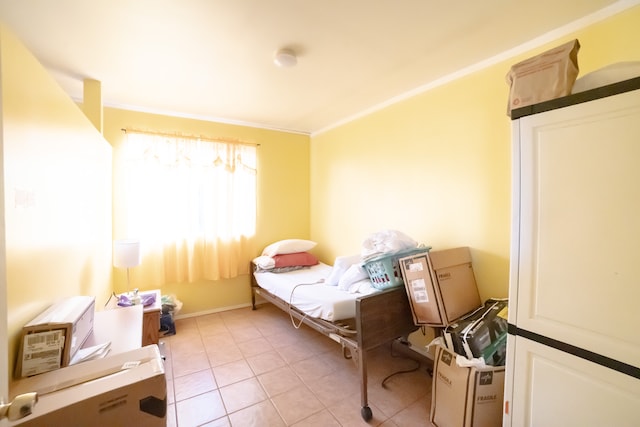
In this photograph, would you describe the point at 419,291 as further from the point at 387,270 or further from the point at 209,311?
the point at 209,311

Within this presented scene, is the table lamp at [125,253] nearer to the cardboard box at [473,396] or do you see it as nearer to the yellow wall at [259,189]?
the yellow wall at [259,189]

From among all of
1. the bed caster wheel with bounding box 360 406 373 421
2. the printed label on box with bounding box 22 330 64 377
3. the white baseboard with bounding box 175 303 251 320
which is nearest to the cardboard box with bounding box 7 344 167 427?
the printed label on box with bounding box 22 330 64 377

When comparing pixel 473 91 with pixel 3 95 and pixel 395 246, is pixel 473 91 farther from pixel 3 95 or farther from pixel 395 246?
pixel 3 95

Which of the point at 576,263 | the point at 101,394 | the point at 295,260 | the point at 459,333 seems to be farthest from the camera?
the point at 295,260

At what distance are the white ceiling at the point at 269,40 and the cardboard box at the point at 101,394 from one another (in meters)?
1.84

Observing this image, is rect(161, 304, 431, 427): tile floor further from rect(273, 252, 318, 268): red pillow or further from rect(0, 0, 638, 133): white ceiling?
rect(0, 0, 638, 133): white ceiling

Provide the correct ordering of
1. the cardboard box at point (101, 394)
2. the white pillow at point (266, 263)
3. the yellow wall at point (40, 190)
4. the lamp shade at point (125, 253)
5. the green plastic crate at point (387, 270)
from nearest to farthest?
1. the cardboard box at point (101, 394)
2. the yellow wall at point (40, 190)
3. the green plastic crate at point (387, 270)
4. the lamp shade at point (125, 253)
5. the white pillow at point (266, 263)

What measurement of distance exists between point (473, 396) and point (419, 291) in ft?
2.12

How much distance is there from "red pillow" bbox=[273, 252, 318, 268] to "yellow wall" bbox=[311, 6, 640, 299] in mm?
533

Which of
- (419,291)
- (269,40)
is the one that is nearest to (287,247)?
(419,291)

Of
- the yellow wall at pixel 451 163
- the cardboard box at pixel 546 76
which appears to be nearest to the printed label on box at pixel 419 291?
the yellow wall at pixel 451 163

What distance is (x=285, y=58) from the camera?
6.36 feet

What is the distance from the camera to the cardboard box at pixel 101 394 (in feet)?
2.60

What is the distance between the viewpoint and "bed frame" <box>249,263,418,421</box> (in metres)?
1.77
